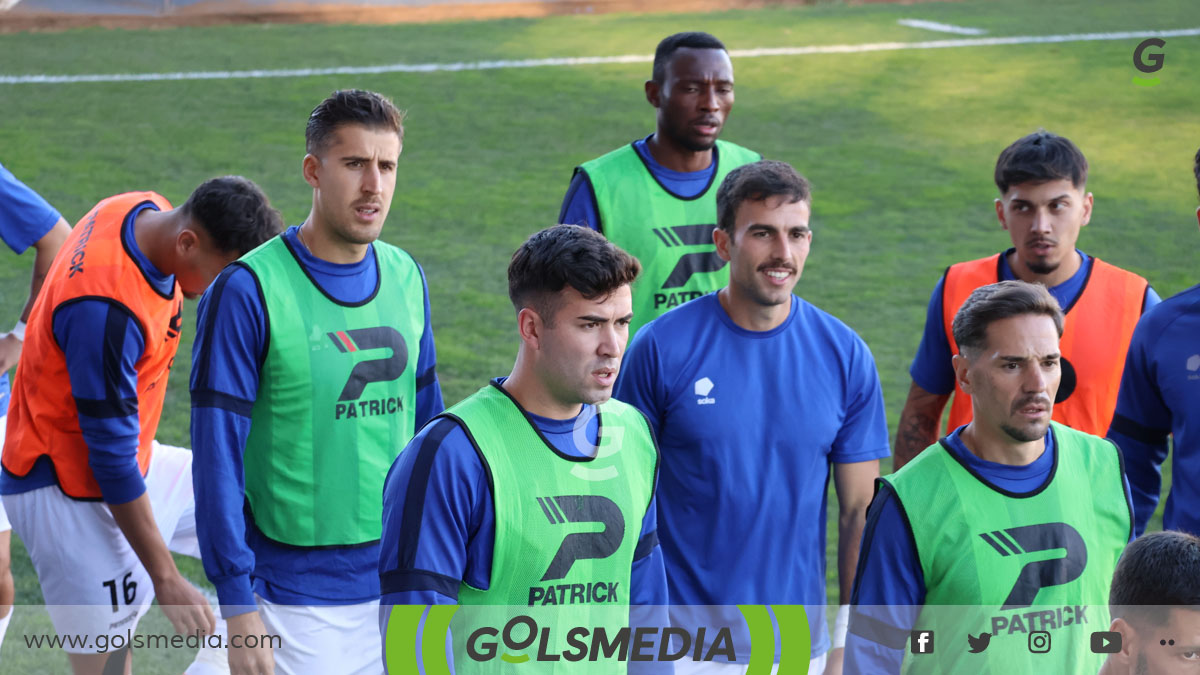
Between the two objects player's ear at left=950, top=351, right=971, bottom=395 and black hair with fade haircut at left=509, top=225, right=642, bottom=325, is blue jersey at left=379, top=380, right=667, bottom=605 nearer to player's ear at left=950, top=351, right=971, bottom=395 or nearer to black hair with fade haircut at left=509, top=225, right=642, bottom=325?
black hair with fade haircut at left=509, top=225, right=642, bottom=325

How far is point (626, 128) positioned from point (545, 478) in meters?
13.9

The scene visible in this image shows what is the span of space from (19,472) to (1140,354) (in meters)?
3.61

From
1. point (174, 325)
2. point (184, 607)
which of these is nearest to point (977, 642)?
point (184, 607)

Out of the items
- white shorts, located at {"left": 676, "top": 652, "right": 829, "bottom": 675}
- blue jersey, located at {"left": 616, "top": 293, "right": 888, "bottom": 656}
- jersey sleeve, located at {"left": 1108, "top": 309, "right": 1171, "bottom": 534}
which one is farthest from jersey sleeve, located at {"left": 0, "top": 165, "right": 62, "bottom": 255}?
jersey sleeve, located at {"left": 1108, "top": 309, "right": 1171, "bottom": 534}

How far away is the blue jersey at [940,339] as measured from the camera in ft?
14.3

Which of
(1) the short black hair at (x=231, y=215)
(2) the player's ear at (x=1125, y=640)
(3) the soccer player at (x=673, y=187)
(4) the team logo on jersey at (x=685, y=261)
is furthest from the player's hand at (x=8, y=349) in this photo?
(2) the player's ear at (x=1125, y=640)

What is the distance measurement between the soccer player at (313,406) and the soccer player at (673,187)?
1100 millimetres

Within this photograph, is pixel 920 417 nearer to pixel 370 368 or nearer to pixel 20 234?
pixel 370 368

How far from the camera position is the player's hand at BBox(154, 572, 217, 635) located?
4.12 metres

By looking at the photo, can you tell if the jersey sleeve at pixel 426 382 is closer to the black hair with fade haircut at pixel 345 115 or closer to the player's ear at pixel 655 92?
the black hair with fade haircut at pixel 345 115

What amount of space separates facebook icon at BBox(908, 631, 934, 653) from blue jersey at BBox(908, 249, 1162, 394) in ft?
4.67

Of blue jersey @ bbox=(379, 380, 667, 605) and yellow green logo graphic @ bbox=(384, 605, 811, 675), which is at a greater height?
blue jersey @ bbox=(379, 380, 667, 605)

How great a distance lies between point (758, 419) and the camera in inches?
156

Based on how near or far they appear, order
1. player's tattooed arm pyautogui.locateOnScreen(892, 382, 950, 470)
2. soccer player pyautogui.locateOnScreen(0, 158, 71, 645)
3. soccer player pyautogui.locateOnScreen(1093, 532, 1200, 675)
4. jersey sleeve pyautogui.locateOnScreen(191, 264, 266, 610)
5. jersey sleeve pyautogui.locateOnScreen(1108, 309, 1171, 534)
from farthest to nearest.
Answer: soccer player pyautogui.locateOnScreen(0, 158, 71, 645)
player's tattooed arm pyautogui.locateOnScreen(892, 382, 950, 470)
jersey sleeve pyautogui.locateOnScreen(1108, 309, 1171, 534)
jersey sleeve pyautogui.locateOnScreen(191, 264, 266, 610)
soccer player pyautogui.locateOnScreen(1093, 532, 1200, 675)
